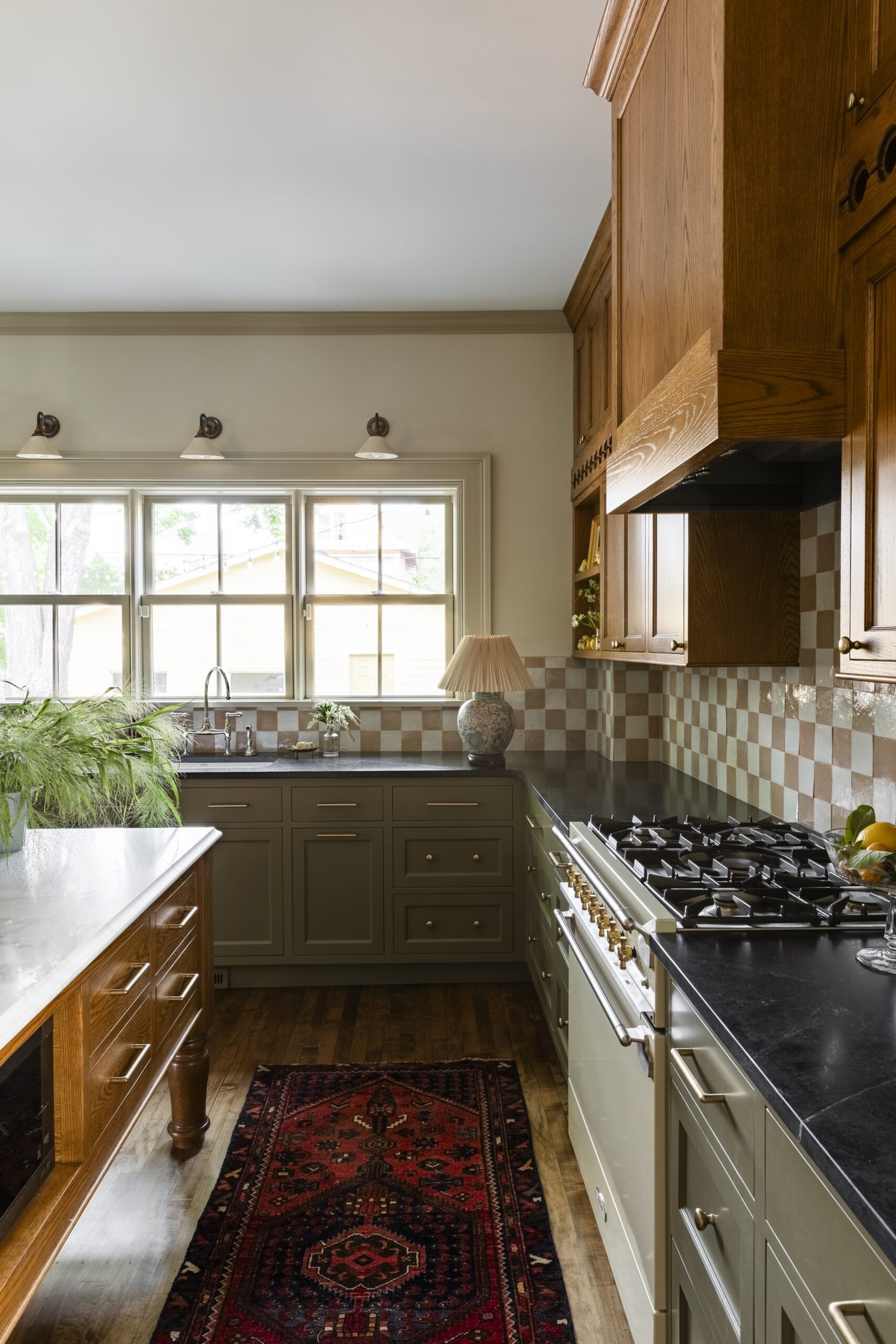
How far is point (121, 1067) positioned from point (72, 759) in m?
0.63

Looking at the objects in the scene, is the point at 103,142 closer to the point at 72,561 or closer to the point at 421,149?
the point at 421,149

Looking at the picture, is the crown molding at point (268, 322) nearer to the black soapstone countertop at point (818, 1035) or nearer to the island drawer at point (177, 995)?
the island drawer at point (177, 995)

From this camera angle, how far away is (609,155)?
290cm

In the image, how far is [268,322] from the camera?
4262 millimetres

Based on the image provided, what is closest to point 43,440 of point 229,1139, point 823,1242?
point 229,1139

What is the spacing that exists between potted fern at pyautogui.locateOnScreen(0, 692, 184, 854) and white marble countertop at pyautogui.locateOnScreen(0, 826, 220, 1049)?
0.11m

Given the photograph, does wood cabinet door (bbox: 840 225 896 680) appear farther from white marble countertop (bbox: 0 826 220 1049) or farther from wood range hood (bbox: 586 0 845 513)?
white marble countertop (bbox: 0 826 220 1049)

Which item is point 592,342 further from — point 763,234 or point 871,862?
point 871,862

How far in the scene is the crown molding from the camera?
167 inches

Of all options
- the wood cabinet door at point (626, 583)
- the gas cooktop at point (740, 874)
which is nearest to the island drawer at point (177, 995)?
the gas cooktop at point (740, 874)

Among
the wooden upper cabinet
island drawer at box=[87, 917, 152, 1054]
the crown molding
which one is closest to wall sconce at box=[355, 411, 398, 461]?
the crown molding

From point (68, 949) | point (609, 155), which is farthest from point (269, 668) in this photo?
point (68, 949)

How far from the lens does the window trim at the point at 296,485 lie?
4297 mm

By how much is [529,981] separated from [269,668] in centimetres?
186
